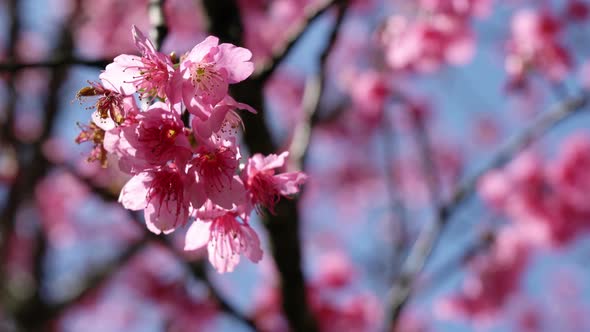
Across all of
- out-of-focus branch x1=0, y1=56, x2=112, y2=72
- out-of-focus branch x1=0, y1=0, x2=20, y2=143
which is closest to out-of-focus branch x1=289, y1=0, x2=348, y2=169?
out-of-focus branch x1=0, y1=56, x2=112, y2=72

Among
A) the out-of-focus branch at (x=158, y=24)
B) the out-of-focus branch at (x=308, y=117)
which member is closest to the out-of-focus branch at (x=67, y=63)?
the out-of-focus branch at (x=158, y=24)

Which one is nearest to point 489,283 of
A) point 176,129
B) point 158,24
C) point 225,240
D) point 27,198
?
point 27,198

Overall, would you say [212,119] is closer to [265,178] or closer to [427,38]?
[265,178]

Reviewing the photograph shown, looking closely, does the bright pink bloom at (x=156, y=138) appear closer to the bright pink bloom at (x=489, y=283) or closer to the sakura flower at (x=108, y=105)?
the sakura flower at (x=108, y=105)

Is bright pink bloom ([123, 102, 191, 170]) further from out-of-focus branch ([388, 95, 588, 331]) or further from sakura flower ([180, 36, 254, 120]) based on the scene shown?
out-of-focus branch ([388, 95, 588, 331])

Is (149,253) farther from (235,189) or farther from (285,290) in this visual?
(235,189)
